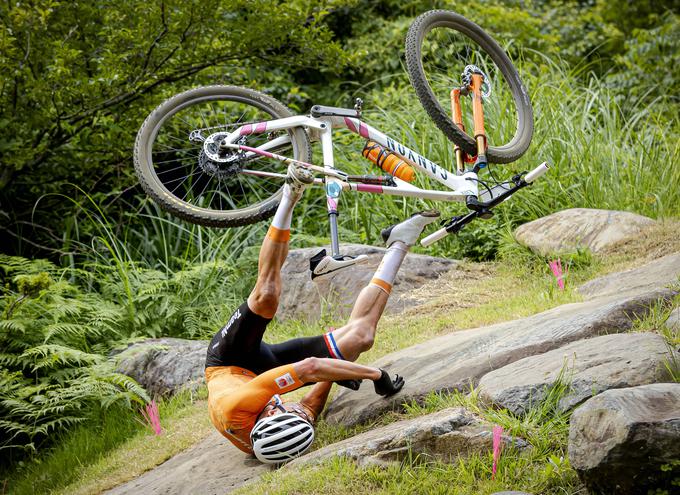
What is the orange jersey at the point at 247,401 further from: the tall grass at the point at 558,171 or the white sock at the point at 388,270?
the tall grass at the point at 558,171

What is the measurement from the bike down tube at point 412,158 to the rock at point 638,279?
51.0 inches

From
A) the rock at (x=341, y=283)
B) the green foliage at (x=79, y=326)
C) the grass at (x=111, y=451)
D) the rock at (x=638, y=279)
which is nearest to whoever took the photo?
the rock at (x=638, y=279)

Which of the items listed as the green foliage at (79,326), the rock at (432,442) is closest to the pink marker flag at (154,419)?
the green foliage at (79,326)

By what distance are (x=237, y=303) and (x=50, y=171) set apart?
2.19 meters

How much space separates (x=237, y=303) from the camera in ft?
25.2

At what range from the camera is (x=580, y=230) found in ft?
22.8

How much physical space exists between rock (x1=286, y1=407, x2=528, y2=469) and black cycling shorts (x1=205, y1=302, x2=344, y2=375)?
3.03 ft

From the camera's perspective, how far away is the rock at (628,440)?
127 inches

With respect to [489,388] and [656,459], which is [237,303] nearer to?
[489,388]

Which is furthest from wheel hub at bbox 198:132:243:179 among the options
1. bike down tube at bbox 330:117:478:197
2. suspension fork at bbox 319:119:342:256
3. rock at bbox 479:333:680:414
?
rock at bbox 479:333:680:414

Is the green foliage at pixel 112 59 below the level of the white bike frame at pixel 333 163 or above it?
above

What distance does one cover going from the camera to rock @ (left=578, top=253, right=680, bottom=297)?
5273mm

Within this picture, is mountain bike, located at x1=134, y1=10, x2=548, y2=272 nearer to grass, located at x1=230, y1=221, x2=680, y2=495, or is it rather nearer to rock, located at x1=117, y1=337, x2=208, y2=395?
grass, located at x1=230, y1=221, x2=680, y2=495

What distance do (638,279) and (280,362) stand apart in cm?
238
